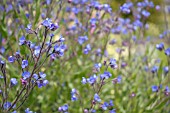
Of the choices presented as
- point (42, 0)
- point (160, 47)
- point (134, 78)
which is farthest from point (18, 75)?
point (134, 78)

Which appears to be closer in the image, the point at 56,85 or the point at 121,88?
the point at 56,85

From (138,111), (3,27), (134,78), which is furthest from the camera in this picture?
(134,78)

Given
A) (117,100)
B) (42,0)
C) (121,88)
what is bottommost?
(117,100)

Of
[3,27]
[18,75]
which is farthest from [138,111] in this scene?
[3,27]

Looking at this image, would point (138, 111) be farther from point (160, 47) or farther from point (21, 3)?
point (21, 3)

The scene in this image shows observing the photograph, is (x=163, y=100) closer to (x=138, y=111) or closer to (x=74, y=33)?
(x=138, y=111)

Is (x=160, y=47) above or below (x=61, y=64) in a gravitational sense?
below

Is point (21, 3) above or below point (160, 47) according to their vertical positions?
above

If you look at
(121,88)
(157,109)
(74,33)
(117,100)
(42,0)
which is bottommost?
(157,109)

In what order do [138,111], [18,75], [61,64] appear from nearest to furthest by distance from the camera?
[18,75] < [138,111] < [61,64]
